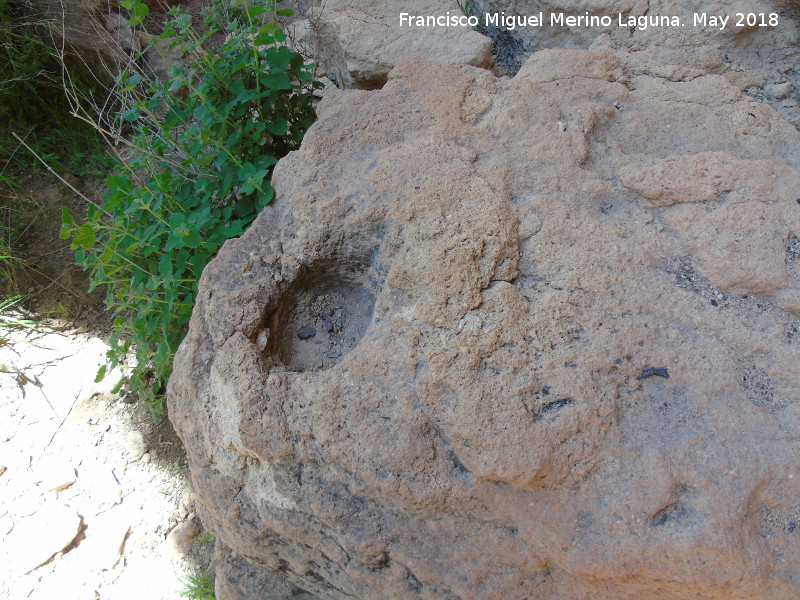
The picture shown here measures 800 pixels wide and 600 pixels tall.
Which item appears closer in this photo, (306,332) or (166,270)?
(306,332)

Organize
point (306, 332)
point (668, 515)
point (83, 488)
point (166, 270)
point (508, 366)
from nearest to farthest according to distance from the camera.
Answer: point (668, 515), point (508, 366), point (306, 332), point (166, 270), point (83, 488)

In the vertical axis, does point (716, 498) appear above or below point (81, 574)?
above

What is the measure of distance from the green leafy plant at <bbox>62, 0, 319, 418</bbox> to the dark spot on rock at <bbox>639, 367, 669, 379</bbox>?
4.25 feet

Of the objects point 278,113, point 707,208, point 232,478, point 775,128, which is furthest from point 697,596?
point 278,113

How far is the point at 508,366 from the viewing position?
1.34m

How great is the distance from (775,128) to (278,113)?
1.75 meters

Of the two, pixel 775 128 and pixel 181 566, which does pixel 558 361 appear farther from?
pixel 181 566

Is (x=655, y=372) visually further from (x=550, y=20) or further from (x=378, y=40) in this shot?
(x=378, y=40)

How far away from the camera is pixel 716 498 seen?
1.22m

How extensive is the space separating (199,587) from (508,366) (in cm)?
157

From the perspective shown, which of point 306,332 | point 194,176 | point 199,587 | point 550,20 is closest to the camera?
point 306,332

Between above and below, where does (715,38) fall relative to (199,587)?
above

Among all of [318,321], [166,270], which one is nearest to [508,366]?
[318,321]

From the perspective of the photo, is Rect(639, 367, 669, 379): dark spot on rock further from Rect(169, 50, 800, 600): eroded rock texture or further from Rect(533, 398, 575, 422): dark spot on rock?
Rect(533, 398, 575, 422): dark spot on rock
